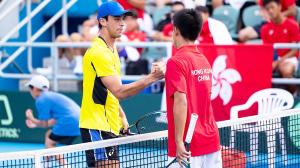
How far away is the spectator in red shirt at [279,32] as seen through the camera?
37.8 feet

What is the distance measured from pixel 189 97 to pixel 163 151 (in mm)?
1035

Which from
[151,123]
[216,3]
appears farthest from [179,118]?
[216,3]

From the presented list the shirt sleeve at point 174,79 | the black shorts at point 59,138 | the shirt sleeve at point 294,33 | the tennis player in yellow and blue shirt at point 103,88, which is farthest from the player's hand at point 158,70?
the shirt sleeve at point 294,33

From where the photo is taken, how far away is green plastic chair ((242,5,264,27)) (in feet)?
43.3

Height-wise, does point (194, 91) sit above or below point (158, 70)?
below

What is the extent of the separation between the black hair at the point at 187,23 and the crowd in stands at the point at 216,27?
5.05 meters

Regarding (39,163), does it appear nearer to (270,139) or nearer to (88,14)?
(270,139)

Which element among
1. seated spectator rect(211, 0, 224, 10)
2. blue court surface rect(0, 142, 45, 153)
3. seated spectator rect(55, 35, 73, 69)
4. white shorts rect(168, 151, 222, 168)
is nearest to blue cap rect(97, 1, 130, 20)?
white shorts rect(168, 151, 222, 168)

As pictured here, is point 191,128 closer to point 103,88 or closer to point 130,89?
point 130,89

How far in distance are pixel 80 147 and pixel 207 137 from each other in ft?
3.02

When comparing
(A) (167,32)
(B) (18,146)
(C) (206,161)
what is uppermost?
(A) (167,32)

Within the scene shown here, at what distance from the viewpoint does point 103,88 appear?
6.41 m

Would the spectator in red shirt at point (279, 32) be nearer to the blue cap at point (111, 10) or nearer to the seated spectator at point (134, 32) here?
the seated spectator at point (134, 32)

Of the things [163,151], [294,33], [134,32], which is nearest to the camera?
[163,151]
